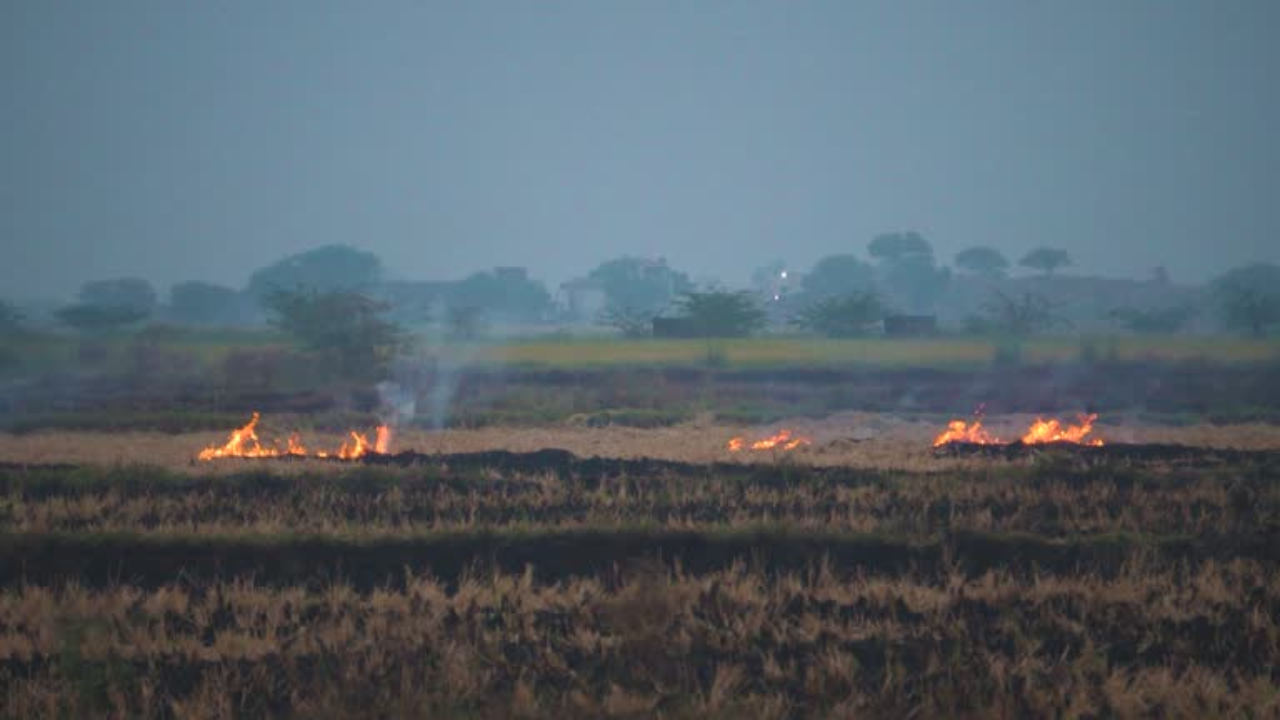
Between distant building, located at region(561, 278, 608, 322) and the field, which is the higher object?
distant building, located at region(561, 278, 608, 322)

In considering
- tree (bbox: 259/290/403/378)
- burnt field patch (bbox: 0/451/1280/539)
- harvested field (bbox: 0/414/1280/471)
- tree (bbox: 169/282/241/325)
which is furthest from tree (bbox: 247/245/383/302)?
burnt field patch (bbox: 0/451/1280/539)

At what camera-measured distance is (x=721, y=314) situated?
5734 cm

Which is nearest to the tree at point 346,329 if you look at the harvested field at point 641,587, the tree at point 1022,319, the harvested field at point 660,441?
the harvested field at point 660,441

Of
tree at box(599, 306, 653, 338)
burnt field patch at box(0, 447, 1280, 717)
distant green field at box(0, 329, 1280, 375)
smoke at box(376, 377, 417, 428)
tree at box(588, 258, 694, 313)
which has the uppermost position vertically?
tree at box(588, 258, 694, 313)

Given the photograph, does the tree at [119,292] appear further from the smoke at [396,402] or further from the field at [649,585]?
the field at [649,585]

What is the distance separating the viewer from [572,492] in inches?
556

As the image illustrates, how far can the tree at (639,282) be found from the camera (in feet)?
311

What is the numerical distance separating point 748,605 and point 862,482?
19.6 feet

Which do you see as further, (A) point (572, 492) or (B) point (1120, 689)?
(A) point (572, 492)

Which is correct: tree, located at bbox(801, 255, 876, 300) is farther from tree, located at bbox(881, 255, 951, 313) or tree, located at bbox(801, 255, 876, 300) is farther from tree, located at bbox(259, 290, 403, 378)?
tree, located at bbox(259, 290, 403, 378)

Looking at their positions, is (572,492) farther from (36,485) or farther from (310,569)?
(36,485)

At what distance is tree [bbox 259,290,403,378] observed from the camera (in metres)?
40.5

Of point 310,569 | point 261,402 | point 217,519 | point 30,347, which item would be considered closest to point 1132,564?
point 310,569

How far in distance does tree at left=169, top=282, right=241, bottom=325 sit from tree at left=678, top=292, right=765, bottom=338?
5177 cm
